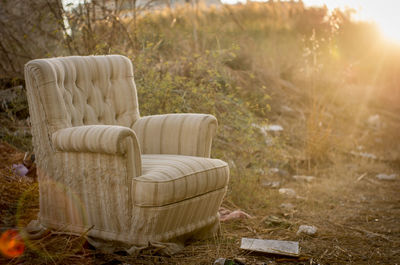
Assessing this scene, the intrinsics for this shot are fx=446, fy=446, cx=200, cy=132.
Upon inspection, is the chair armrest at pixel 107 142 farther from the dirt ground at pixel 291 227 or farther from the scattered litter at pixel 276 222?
the scattered litter at pixel 276 222

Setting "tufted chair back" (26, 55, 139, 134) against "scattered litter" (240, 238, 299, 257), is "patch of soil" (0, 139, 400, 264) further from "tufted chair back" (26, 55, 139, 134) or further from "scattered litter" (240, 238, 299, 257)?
"tufted chair back" (26, 55, 139, 134)

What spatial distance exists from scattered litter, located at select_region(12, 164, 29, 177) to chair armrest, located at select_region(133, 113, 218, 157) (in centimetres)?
88

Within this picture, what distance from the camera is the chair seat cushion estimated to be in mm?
2238

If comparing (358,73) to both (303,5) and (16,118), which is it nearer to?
(303,5)

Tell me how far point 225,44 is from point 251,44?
1338 millimetres

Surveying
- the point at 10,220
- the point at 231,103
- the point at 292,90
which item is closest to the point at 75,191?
the point at 10,220

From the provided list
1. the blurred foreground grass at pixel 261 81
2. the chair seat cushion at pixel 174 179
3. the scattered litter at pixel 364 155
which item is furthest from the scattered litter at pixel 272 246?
the scattered litter at pixel 364 155

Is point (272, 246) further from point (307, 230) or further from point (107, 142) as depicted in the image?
point (107, 142)

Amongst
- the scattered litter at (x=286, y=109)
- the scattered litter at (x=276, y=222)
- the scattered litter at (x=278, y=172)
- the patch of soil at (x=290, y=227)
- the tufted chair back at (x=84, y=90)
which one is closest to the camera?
the patch of soil at (x=290, y=227)

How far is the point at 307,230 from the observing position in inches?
116

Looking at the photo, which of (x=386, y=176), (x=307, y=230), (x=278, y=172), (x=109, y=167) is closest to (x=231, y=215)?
(x=307, y=230)

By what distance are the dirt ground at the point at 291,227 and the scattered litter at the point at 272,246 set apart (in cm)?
3

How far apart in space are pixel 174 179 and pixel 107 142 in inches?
15.3

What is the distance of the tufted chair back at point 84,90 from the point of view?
254 cm
